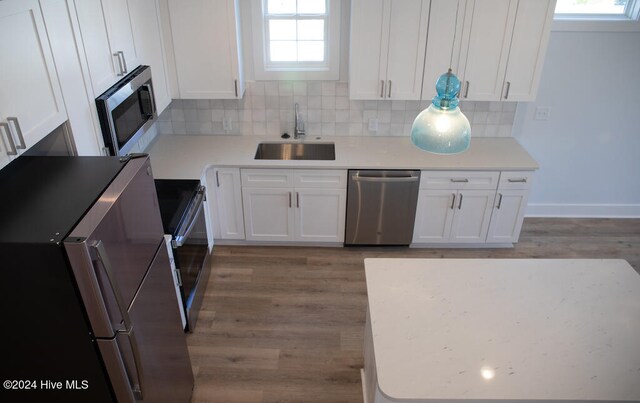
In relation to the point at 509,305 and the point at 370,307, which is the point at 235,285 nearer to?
the point at 370,307

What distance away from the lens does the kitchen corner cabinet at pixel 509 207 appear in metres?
3.80

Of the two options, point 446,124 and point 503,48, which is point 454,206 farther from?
point 446,124

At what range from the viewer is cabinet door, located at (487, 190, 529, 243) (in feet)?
12.7

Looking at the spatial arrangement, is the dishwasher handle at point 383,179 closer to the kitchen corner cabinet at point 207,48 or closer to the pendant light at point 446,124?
the kitchen corner cabinet at point 207,48

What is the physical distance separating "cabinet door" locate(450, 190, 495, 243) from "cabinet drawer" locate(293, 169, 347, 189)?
1.00 m

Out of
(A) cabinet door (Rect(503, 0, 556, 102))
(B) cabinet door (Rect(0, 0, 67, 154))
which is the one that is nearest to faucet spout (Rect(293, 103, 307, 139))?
(A) cabinet door (Rect(503, 0, 556, 102))

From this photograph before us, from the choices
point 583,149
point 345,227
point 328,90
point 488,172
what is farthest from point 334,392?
point 583,149

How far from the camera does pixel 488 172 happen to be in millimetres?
3758

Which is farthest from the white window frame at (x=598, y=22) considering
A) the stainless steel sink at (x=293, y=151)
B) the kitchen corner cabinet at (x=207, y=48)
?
the kitchen corner cabinet at (x=207, y=48)

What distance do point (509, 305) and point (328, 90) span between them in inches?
99.0

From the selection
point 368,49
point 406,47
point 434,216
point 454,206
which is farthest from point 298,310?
point 406,47

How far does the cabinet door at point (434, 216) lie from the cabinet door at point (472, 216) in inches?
2.2

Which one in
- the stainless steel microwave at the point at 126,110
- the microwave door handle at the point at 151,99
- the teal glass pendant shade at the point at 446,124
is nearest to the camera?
the teal glass pendant shade at the point at 446,124

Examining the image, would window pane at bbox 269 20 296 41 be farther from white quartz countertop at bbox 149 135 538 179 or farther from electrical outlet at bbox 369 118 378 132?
electrical outlet at bbox 369 118 378 132
